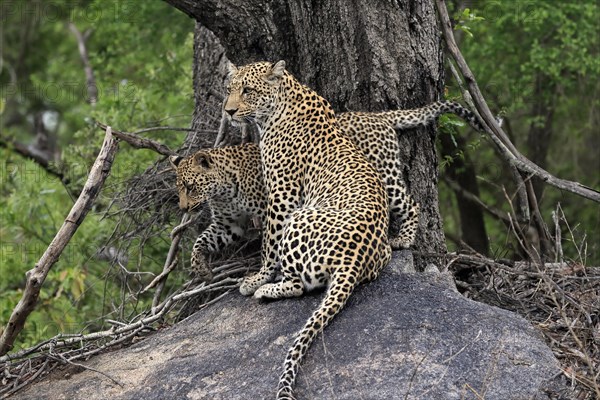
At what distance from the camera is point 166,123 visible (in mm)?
16094

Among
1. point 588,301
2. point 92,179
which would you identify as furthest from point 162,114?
point 588,301

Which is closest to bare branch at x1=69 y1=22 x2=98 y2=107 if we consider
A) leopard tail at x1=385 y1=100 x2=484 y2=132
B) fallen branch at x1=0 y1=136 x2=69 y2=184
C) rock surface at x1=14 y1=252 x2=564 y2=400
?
fallen branch at x1=0 y1=136 x2=69 y2=184

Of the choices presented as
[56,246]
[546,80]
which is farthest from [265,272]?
[546,80]

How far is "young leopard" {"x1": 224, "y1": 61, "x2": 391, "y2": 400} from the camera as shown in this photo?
839cm

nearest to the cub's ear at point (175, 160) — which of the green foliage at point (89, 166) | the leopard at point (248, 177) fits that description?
the leopard at point (248, 177)

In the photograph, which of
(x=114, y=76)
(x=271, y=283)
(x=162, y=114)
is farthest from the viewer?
(x=114, y=76)

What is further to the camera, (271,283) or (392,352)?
(271,283)

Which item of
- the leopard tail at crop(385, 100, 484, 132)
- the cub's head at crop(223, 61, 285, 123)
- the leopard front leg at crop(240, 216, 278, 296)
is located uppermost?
the cub's head at crop(223, 61, 285, 123)

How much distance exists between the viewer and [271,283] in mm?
9289

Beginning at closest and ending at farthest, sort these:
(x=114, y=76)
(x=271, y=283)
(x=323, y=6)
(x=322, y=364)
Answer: (x=322, y=364) → (x=271, y=283) → (x=323, y=6) → (x=114, y=76)

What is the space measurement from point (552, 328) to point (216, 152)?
369cm

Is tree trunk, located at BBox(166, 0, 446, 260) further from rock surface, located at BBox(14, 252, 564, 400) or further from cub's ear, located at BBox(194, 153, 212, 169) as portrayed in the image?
rock surface, located at BBox(14, 252, 564, 400)

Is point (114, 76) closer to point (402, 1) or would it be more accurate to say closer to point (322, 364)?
point (402, 1)

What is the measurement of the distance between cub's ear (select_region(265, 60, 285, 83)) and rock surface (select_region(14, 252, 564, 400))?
2.09 metres
